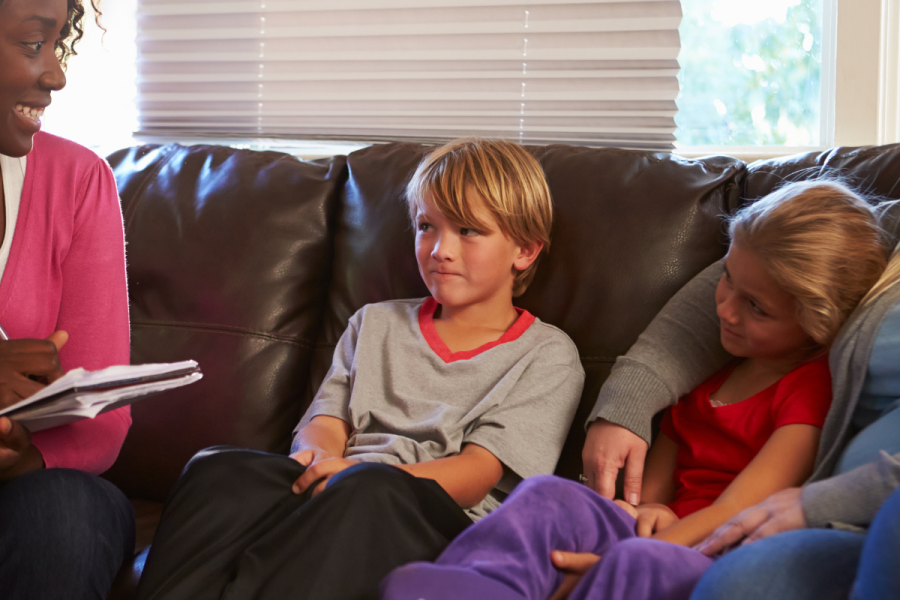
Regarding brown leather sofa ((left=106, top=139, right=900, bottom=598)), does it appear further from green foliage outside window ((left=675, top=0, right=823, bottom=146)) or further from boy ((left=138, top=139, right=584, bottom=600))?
green foliage outside window ((left=675, top=0, right=823, bottom=146))

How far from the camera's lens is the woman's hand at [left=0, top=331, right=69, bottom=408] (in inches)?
35.4

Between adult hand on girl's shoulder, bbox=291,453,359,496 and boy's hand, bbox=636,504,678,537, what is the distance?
1.38ft

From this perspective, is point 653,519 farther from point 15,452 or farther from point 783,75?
point 783,75

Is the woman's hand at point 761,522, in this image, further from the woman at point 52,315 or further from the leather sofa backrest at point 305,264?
the woman at point 52,315

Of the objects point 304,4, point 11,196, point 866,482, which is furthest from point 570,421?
point 304,4

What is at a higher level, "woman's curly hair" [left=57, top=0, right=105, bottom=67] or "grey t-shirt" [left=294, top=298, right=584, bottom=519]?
"woman's curly hair" [left=57, top=0, right=105, bottom=67]

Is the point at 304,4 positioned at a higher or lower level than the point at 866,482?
higher

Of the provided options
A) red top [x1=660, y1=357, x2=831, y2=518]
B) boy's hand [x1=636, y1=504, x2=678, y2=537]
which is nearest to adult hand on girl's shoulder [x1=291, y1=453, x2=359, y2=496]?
boy's hand [x1=636, y1=504, x2=678, y2=537]

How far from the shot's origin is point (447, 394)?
1330mm

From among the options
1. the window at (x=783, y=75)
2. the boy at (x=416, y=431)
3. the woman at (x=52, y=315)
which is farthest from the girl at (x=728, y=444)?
the window at (x=783, y=75)

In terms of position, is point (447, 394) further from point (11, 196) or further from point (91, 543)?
point (11, 196)

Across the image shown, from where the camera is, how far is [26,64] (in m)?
0.98

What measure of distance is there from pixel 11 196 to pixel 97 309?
0.72 ft

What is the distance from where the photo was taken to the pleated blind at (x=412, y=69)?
1909 mm
